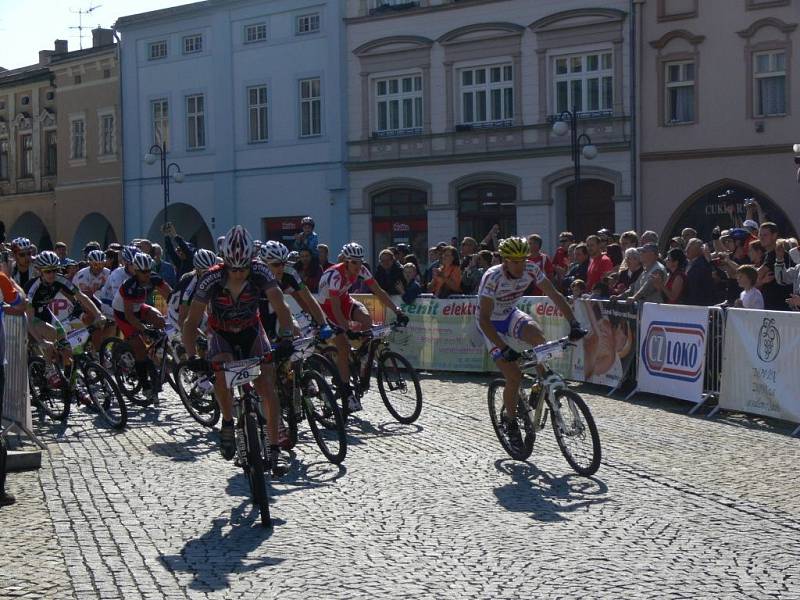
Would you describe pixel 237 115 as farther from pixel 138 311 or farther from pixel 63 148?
pixel 138 311

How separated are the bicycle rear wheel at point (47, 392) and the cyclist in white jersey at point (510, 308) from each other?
5.36 m

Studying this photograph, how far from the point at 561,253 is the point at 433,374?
3070 millimetres

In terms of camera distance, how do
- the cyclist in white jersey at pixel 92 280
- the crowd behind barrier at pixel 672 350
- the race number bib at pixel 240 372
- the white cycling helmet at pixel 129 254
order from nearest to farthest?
the race number bib at pixel 240 372 → the crowd behind barrier at pixel 672 350 → the white cycling helmet at pixel 129 254 → the cyclist in white jersey at pixel 92 280

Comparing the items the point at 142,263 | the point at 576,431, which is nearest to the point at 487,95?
the point at 142,263

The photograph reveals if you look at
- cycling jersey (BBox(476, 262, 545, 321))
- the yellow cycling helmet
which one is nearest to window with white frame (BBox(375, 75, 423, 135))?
cycling jersey (BBox(476, 262, 545, 321))

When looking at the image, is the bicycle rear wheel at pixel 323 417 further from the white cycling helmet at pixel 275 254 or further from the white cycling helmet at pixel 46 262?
the white cycling helmet at pixel 46 262

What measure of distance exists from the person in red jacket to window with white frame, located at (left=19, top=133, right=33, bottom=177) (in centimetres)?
4172

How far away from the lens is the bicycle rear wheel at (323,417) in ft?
36.6

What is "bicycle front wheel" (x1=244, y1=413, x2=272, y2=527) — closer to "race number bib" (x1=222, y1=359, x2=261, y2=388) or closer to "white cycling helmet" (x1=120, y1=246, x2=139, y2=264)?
"race number bib" (x1=222, y1=359, x2=261, y2=388)

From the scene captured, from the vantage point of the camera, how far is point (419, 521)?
8.78 meters

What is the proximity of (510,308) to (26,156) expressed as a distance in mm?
47956

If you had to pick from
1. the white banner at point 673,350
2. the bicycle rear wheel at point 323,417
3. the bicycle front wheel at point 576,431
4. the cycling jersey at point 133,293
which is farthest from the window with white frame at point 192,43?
the bicycle front wheel at point 576,431

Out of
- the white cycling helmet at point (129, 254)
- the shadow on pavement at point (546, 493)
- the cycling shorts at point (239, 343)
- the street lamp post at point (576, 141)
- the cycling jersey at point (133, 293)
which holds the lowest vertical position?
the shadow on pavement at point (546, 493)

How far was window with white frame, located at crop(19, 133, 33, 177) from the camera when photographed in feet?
183
